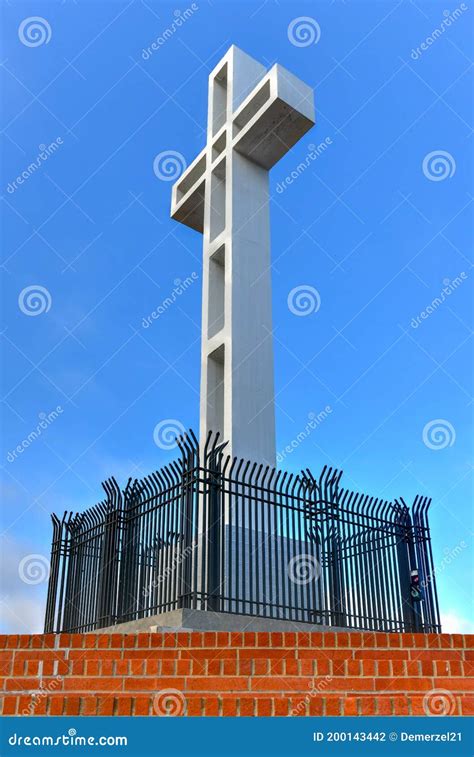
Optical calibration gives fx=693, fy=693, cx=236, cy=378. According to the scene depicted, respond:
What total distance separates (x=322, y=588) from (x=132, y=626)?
244 cm

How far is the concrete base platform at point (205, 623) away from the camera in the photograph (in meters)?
6.92

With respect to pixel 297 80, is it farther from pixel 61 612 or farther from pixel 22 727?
pixel 22 727

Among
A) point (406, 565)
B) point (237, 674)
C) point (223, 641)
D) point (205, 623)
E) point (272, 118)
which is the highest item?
point (272, 118)

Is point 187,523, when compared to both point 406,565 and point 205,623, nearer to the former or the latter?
point 205,623

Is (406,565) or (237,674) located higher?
(406,565)

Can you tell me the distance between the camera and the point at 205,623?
7121mm

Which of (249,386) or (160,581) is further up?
(249,386)

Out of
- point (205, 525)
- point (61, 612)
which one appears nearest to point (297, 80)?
point (205, 525)

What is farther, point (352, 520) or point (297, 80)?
point (297, 80)

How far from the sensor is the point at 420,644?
4820mm
